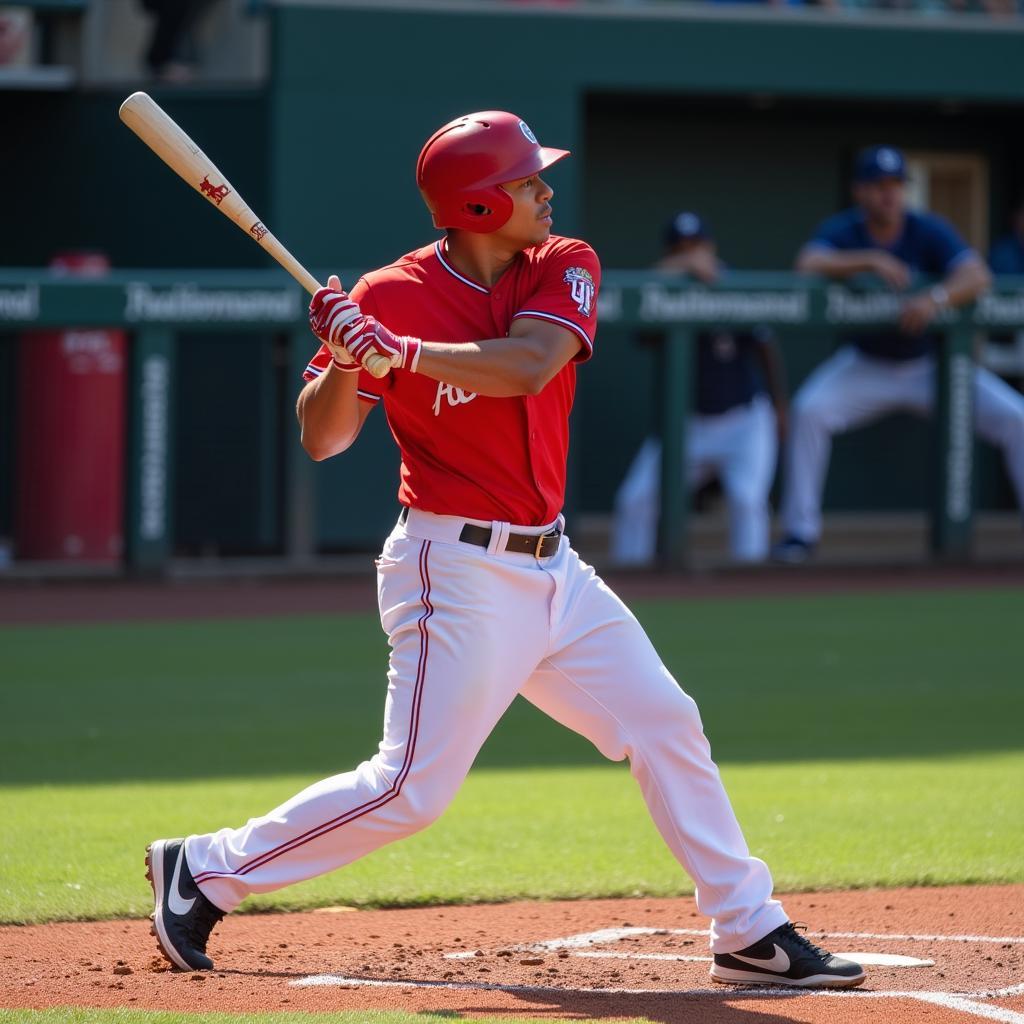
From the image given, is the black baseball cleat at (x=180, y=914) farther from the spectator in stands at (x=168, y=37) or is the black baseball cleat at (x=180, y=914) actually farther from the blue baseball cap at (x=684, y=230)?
the spectator in stands at (x=168, y=37)

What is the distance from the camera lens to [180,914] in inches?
154

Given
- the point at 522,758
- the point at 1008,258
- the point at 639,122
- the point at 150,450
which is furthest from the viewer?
the point at 639,122

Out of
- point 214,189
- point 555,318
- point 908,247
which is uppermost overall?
point 908,247

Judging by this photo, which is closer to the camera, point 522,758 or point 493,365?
point 493,365

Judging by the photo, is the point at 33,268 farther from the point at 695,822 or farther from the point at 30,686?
the point at 695,822

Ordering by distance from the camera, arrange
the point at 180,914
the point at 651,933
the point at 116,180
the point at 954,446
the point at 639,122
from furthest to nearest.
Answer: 1. the point at 639,122
2. the point at 116,180
3. the point at 954,446
4. the point at 651,933
5. the point at 180,914

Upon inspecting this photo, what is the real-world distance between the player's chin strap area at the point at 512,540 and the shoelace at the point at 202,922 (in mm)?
880

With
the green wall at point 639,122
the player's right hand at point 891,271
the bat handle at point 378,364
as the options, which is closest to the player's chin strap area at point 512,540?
the bat handle at point 378,364

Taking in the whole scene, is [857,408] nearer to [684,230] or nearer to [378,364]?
[684,230]

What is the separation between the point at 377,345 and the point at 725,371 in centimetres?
775

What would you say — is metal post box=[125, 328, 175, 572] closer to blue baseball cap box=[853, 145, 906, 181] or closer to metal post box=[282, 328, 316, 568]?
metal post box=[282, 328, 316, 568]

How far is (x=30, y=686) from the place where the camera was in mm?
7617

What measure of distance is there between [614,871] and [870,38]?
389 inches

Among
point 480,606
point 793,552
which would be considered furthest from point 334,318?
point 793,552
